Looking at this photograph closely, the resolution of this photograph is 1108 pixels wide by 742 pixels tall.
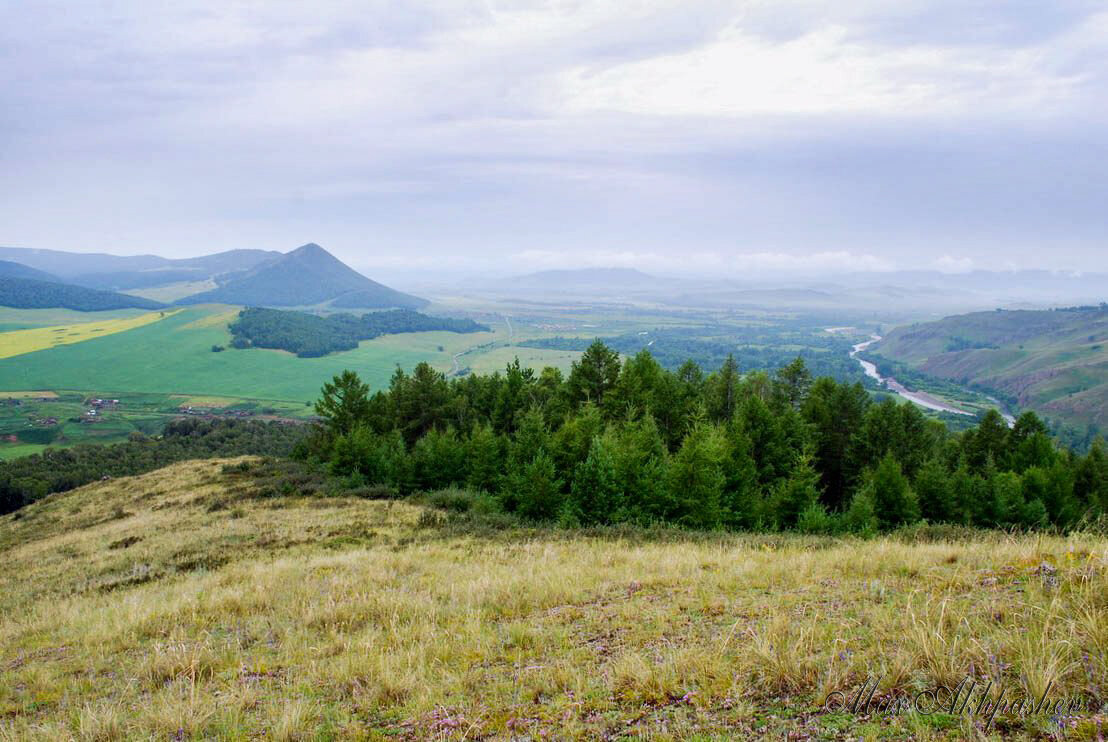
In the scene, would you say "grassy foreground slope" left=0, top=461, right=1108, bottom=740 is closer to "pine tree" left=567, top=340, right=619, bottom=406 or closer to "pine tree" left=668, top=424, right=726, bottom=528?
"pine tree" left=668, top=424, right=726, bottom=528

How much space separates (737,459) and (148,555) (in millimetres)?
29366

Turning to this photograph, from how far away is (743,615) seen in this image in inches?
311

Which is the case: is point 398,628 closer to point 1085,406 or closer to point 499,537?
point 499,537

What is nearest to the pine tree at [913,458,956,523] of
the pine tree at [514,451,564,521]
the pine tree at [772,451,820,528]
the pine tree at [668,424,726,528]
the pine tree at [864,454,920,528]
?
the pine tree at [864,454,920,528]

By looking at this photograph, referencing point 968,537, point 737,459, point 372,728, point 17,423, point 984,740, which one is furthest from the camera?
point 17,423

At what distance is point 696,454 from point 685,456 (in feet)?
1.83

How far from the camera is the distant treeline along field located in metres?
26.1

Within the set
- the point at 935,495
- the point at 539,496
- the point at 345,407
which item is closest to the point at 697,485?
the point at 539,496

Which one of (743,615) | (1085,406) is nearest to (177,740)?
(743,615)

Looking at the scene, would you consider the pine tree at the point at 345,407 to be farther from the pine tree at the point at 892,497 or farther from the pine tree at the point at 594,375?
the pine tree at the point at 892,497

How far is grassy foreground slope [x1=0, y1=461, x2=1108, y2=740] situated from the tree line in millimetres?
11731

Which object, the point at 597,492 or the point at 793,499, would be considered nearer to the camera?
the point at 597,492

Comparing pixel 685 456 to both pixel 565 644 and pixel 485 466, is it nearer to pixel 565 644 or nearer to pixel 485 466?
pixel 485 466

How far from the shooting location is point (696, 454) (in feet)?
88.4
